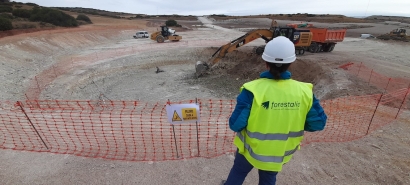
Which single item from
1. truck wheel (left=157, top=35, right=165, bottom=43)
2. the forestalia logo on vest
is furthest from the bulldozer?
the forestalia logo on vest

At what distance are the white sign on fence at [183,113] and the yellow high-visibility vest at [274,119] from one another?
1468 mm

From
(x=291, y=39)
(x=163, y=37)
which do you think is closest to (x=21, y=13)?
(x=163, y=37)

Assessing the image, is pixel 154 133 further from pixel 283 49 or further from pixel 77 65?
pixel 77 65

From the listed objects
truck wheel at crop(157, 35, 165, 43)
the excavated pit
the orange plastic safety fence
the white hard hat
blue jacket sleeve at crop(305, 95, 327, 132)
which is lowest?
the excavated pit

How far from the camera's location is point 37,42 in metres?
20.2

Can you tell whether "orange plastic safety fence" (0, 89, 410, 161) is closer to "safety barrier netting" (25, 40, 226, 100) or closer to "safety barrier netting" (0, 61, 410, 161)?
"safety barrier netting" (0, 61, 410, 161)

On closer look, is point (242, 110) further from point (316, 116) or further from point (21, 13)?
point (21, 13)

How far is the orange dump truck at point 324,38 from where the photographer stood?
55.1 feet

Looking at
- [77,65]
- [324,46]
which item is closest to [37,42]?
[77,65]

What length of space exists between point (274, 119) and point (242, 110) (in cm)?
29

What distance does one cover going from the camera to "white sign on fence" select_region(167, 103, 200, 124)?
12.2 feet

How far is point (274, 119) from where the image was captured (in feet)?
6.92

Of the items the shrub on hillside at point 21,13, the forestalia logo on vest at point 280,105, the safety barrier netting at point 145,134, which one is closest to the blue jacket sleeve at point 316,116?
the forestalia logo on vest at point 280,105

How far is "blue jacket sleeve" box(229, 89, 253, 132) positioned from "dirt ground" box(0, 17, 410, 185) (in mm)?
1945
